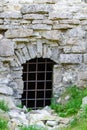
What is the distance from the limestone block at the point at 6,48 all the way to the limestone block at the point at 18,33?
0.15 meters

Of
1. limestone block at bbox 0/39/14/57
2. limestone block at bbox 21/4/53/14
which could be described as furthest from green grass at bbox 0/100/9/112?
limestone block at bbox 21/4/53/14

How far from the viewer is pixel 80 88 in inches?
407

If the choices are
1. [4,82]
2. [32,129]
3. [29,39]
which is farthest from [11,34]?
[32,129]

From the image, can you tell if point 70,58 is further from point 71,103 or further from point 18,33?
point 18,33

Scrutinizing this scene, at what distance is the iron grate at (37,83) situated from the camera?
34.9 feet

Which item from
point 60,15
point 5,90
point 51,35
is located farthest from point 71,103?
point 60,15

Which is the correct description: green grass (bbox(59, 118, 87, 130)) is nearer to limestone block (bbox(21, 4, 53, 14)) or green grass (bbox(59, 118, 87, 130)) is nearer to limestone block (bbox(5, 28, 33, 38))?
limestone block (bbox(5, 28, 33, 38))

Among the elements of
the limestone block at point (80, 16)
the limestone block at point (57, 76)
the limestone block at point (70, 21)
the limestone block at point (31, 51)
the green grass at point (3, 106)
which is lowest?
the green grass at point (3, 106)

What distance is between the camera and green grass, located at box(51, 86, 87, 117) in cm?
942

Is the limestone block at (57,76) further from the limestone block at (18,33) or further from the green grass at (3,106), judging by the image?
the green grass at (3,106)

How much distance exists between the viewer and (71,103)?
9727 mm

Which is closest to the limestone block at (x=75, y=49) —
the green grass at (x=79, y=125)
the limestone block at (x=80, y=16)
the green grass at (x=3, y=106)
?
the limestone block at (x=80, y=16)

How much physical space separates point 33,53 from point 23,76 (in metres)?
0.69

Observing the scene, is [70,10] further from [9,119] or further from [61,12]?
[9,119]
